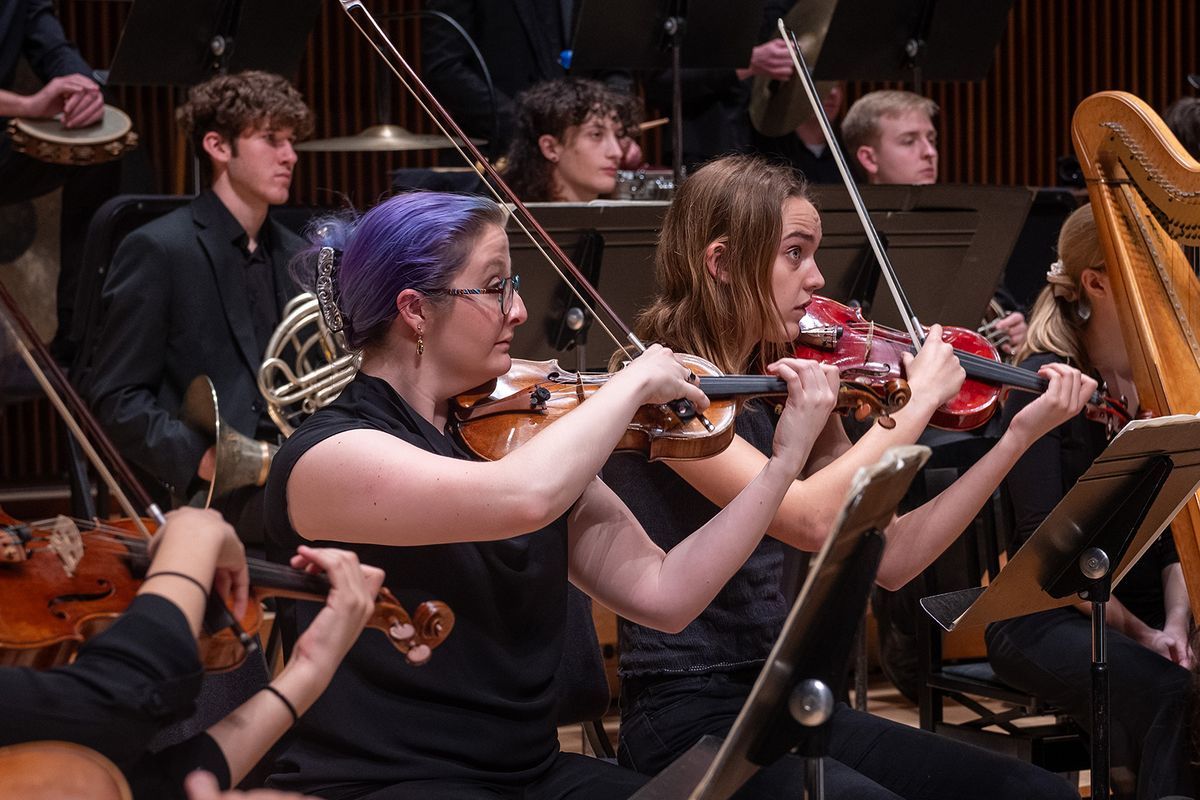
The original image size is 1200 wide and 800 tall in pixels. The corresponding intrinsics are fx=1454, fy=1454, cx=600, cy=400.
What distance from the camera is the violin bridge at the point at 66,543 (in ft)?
3.81

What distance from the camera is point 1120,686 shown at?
7.79ft

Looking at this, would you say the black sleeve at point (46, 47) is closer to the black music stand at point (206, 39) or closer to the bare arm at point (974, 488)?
the black music stand at point (206, 39)

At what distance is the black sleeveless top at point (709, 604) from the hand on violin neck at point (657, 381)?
0.29 metres

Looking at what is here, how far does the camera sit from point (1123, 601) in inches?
104

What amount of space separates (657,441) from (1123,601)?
124 centimetres

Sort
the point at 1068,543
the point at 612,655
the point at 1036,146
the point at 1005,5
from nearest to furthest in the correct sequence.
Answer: the point at 1068,543
the point at 612,655
the point at 1005,5
the point at 1036,146

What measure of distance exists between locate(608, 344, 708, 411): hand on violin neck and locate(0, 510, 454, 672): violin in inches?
20.0

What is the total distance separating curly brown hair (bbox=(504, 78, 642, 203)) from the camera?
402cm

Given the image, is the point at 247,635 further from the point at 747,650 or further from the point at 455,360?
the point at 747,650

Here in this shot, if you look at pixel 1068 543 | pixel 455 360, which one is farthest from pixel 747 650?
pixel 455 360

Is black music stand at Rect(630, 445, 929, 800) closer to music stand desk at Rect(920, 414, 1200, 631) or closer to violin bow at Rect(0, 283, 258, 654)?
violin bow at Rect(0, 283, 258, 654)

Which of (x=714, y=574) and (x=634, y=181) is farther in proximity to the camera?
(x=634, y=181)

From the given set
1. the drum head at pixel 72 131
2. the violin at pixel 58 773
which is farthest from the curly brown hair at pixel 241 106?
the violin at pixel 58 773

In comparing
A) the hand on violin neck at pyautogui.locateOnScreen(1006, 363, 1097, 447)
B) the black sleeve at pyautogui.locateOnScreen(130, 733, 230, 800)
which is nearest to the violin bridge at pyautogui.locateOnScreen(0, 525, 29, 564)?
the black sleeve at pyautogui.locateOnScreen(130, 733, 230, 800)
